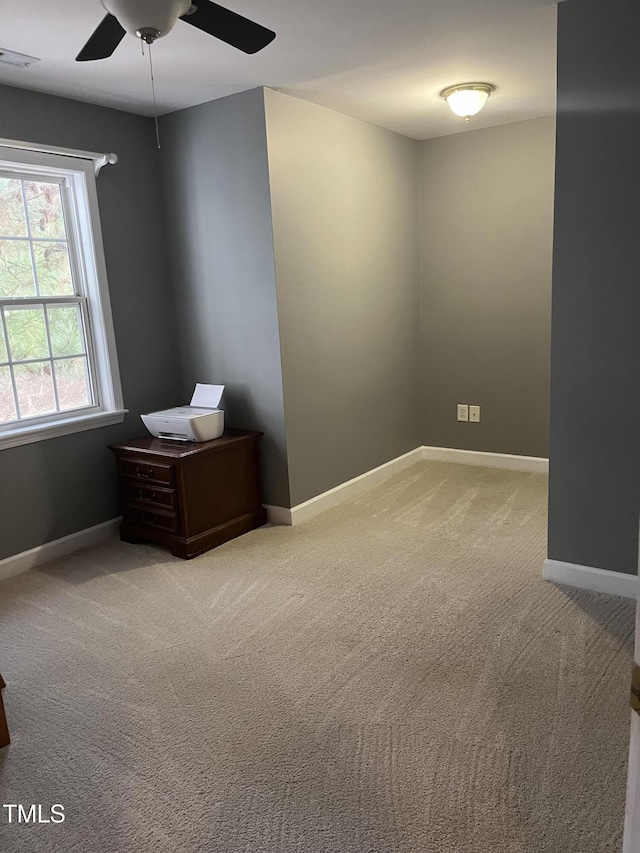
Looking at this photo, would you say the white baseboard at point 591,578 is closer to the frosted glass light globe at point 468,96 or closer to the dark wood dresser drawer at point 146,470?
the dark wood dresser drawer at point 146,470

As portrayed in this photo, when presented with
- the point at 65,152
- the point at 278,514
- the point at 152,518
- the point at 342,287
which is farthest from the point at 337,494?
the point at 65,152

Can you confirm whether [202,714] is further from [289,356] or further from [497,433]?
[497,433]

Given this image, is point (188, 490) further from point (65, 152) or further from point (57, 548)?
point (65, 152)

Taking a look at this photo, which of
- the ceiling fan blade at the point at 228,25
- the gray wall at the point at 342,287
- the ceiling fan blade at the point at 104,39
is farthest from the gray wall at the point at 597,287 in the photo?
the ceiling fan blade at the point at 104,39

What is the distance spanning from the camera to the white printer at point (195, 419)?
3410 mm

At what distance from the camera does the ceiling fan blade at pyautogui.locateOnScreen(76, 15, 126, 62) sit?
193 centimetres

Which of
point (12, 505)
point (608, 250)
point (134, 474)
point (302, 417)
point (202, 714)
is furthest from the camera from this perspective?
point (302, 417)

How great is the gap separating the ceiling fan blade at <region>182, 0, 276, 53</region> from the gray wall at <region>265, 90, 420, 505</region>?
1.34m

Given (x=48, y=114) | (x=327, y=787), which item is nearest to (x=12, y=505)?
(x=48, y=114)

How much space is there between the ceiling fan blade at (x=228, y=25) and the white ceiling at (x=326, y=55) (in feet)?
Answer: 1.40

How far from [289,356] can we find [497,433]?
1847 mm

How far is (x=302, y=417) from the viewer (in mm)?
3705

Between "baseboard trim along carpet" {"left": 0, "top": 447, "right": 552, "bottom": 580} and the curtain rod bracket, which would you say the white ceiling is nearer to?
the curtain rod bracket

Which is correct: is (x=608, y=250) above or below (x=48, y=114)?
below
